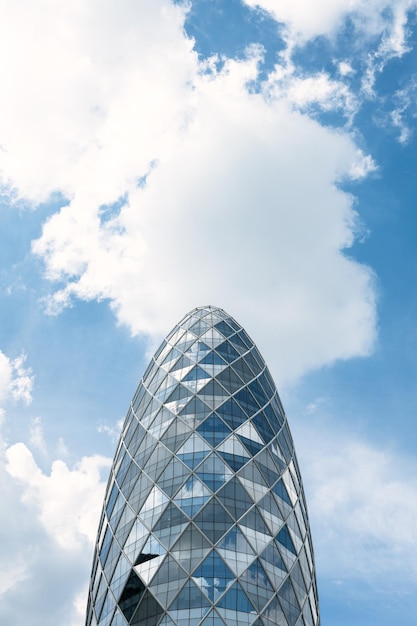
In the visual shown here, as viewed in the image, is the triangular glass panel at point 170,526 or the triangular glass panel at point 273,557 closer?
the triangular glass panel at point 170,526

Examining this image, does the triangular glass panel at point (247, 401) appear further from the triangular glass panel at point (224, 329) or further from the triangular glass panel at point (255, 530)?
the triangular glass panel at point (255, 530)

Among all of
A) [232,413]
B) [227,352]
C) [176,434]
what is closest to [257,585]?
[176,434]

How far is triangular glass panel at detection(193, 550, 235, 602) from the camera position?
56.5 metres

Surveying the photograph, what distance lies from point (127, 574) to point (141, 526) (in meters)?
3.82

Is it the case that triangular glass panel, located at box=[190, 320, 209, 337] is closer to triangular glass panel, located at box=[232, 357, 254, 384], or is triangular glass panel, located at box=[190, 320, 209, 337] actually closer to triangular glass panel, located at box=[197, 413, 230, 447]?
triangular glass panel, located at box=[232, 357, 254, 384]

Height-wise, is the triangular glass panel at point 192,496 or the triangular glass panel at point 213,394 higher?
the triangular glass panel at point 213,394

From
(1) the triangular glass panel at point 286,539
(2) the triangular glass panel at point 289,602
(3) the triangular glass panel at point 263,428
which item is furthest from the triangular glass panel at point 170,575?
(3) the triangular glass panel at point 263,428

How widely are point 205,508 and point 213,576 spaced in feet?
17.4

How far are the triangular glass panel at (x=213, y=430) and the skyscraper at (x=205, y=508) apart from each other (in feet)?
0.32

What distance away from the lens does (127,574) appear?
194 ft

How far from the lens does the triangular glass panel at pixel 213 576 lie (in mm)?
56469

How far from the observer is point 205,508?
2370 inches

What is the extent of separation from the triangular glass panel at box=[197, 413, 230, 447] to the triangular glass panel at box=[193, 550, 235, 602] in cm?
989

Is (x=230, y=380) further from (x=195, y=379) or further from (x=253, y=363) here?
(x=253, y=363)
